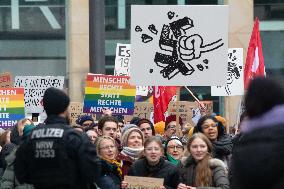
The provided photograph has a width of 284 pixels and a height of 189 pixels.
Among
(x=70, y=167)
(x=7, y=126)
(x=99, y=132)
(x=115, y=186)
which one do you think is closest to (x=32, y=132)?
(x=70, y=167)

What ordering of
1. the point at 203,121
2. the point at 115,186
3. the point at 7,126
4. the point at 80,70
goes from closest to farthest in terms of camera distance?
the point at 115,186 < the point at 203,121 < the point at 7,126 < the point at 80,70

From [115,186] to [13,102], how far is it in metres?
7.08

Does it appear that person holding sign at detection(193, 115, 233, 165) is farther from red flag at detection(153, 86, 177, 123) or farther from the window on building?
the window on building

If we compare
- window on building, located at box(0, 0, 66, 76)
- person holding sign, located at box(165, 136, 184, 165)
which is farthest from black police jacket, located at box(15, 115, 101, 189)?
window on building, located at box(0, 0, 66, 76)

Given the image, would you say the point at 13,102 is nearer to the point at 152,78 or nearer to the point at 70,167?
the point at 152,78

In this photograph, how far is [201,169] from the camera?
8031mm

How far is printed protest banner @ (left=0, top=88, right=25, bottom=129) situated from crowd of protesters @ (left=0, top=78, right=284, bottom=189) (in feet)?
13.5

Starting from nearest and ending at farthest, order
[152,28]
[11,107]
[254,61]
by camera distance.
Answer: [152,28], [254,61], [11,107]

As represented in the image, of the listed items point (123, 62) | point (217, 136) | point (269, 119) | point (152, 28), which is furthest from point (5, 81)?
point (269, 119)

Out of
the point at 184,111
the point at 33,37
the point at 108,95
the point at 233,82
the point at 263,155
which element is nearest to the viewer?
the point at 263,155

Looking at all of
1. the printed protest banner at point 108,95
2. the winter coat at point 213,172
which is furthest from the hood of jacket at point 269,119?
the printed protest banner at point 108,95

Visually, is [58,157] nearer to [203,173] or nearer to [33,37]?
[203,173]

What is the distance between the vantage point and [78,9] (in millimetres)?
28922

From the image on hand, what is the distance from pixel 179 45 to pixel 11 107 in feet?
12.0
